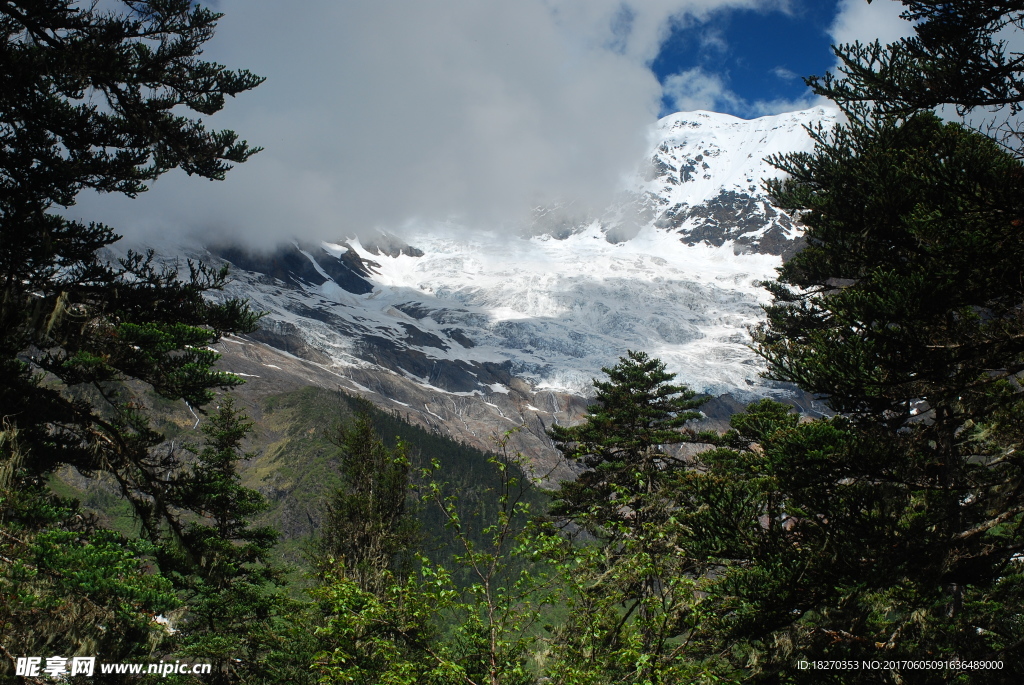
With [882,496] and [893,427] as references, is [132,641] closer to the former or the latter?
[882,496]

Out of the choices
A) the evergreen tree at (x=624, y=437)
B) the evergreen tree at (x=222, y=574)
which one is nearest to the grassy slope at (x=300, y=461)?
the evergreen tree at (x=222, y=574)

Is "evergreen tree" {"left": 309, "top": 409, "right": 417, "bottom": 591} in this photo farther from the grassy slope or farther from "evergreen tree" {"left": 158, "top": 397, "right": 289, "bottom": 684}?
the grassy slope

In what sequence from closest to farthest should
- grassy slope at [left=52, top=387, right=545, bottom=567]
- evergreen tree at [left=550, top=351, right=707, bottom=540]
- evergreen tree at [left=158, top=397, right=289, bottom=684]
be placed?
evergreen tree at [left=158, top=397, right=289, bottom=684] → evergreen tree at [left=550, top=351, right=707, bottom=540] → grassy slope at [left=52, top=387, right=545, bottom=567]

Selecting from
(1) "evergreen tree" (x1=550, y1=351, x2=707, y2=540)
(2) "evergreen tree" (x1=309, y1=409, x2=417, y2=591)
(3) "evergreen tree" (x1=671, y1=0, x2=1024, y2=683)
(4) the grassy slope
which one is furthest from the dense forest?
(4) the grassy slope

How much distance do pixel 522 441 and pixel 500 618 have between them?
183224 mm

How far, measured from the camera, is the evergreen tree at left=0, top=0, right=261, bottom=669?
26.0ft

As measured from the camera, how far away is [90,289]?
9164mm

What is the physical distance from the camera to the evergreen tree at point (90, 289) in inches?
312

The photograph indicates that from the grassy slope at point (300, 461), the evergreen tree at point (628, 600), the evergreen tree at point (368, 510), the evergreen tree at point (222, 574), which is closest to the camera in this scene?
the evergreen tree at point (628, 600)

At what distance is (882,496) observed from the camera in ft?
29.5

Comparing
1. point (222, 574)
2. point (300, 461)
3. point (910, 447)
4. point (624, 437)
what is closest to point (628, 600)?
point (910, 447)

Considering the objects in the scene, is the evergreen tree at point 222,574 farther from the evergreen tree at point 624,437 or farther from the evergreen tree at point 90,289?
the evergreen tree at point 624,437

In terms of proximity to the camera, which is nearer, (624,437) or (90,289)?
(90,289)

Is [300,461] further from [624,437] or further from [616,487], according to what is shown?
[616,487]
